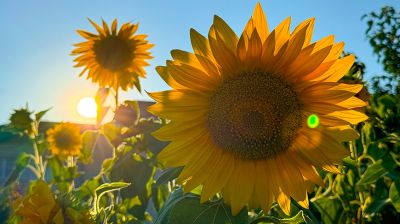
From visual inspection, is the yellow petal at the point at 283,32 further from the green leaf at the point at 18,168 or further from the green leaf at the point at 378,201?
the green leaf at the point at 18,168

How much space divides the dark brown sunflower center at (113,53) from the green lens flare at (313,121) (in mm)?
1811

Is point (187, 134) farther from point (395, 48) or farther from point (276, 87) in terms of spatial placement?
point (395, 48)

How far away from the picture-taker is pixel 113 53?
2955 mm

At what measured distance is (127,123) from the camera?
195 cm

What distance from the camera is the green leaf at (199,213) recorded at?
116cm

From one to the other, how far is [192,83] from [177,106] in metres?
0.07

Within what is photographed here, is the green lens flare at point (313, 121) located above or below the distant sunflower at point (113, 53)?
below

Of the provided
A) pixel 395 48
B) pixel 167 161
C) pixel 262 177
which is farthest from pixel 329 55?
pixel 395 48

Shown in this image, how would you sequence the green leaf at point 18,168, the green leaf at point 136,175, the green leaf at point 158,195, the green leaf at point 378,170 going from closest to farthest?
1. the green leaf at point 378,170
2. the green leaf at point 136,175
3. the green leaf at point 158,195
4. the green leaf at point 18,168

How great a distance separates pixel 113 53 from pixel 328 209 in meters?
1.65

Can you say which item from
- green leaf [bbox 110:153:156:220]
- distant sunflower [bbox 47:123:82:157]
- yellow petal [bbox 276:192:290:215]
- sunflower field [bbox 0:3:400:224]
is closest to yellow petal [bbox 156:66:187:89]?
sunflower field [bbox 0:3:400:224]

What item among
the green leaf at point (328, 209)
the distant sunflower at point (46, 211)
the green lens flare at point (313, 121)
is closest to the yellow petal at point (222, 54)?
the green lens flare at point (313, 121)

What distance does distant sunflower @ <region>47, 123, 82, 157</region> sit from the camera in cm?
390

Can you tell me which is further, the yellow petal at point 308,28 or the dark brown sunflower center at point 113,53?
the dark brown sunflower center at point 113,53
